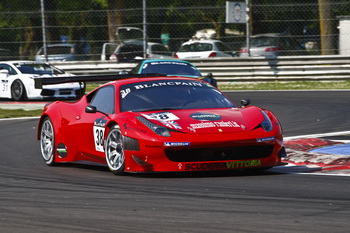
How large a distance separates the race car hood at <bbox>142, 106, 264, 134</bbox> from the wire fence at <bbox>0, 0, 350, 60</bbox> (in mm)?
13315

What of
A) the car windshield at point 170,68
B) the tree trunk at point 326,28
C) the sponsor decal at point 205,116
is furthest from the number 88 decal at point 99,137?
the tree trunk at point 326,28

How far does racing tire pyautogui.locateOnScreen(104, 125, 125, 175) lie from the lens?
8.50 metres

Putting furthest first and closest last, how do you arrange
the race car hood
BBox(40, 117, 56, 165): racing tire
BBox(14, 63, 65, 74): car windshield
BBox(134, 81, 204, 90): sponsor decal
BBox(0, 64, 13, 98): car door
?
1. BBox(14, 63, 65, 74): car windshield
2. BBox(0, 64, 13, 98): car door
3. BBox(40, 117, 56, 165): racing tire
4. BBox(134, 81, 204, 90): sponsor decal
5. the race car hood

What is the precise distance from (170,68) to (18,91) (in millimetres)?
4726

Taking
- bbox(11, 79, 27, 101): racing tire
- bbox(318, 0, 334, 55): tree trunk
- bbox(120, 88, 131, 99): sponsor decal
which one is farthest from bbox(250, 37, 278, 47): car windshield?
bbox(120, 88, 131, 99): sponsor decal

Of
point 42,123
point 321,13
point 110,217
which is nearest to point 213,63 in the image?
point 321,13

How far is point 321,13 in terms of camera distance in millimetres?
26953

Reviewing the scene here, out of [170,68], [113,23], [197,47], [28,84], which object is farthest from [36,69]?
[197,47]

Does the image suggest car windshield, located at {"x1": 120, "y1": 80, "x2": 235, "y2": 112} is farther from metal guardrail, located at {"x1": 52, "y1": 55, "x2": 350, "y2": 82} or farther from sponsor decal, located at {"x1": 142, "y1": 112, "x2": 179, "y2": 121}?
metal guardrail, located at {"x1": 52, "y1": 55, "x2": 350, "y2": 82}

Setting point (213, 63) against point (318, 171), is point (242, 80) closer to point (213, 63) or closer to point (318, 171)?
point (213, 63)

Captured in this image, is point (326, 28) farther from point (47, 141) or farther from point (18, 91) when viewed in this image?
point (47, 141)

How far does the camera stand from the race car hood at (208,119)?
324 inches

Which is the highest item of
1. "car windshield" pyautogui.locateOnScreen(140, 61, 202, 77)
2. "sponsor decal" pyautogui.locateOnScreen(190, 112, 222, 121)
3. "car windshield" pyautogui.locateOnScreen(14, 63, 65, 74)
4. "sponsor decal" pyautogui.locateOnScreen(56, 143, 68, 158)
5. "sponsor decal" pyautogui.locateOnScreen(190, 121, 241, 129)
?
"sponsor decal" pyautogui.locateOnScreen(190, 112, 222, 121)

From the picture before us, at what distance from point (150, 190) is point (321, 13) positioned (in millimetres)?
20548
